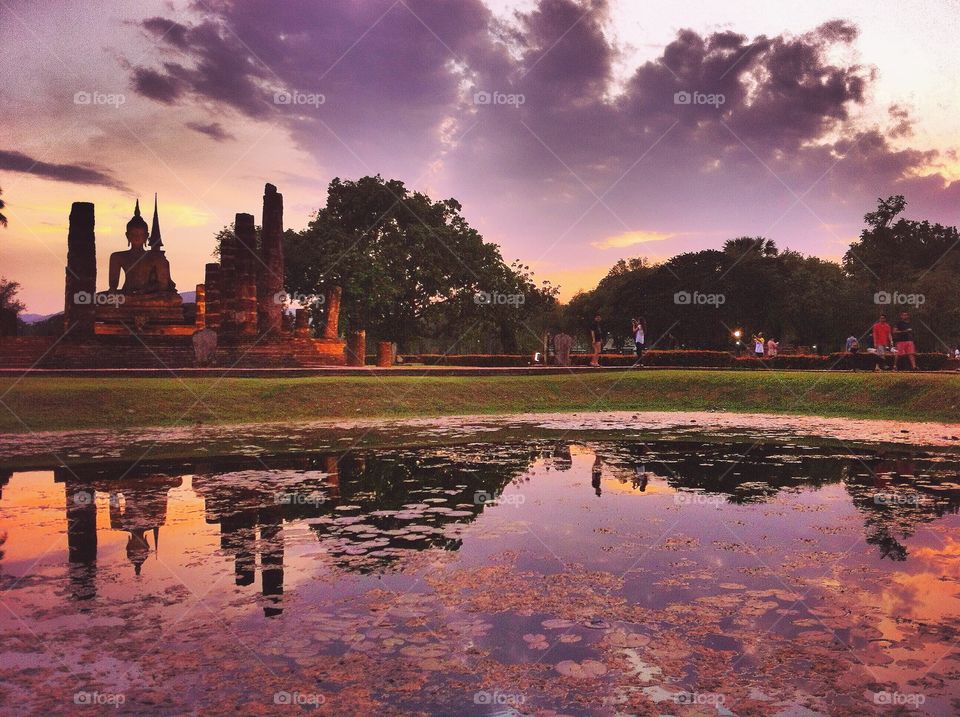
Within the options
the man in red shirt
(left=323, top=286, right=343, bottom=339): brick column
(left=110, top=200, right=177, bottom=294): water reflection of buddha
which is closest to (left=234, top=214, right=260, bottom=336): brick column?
(left=323, top=286, right=343, bottom=339): brick column

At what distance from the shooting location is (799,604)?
5.84 meters

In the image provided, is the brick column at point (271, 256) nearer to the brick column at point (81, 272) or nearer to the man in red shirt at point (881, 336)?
the brick column at point (81, 272)

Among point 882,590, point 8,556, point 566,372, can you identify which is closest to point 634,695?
point 882,590

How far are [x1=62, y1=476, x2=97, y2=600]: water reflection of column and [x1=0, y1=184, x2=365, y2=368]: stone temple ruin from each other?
67.1 feet

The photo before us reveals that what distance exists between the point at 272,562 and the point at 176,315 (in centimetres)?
3380

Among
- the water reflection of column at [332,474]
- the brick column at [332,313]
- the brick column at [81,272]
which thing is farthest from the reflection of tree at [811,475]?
the brick column at [81,272]

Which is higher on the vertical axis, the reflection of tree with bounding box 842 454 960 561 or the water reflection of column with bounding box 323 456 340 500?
the reflection of tree with bounding box 842 454 960 561

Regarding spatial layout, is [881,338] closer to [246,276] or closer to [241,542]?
[246,276]

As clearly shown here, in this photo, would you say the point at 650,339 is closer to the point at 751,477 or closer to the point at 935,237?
the point at 935,237

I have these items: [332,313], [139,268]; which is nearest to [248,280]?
[332,313]

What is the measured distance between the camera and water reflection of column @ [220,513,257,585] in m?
6.64

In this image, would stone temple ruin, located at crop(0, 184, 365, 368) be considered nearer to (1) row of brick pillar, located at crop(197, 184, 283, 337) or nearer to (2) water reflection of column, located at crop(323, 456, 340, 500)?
(1) row of brick pillar, located at crop(197, 184, 283, 337)

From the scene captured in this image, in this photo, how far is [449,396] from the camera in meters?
24.3

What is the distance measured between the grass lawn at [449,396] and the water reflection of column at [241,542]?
10975 millimetres
